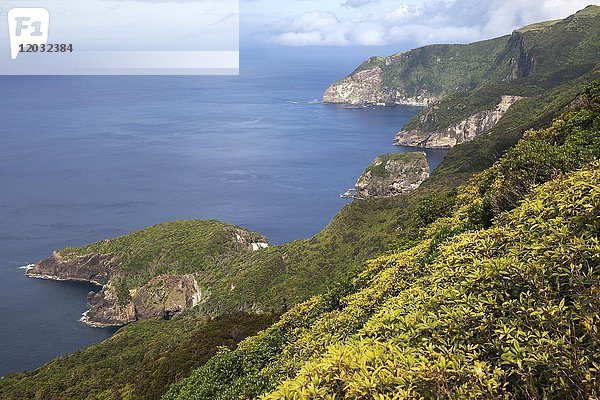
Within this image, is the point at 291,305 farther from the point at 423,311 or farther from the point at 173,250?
the point at 173,250

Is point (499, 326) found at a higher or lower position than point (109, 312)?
higher

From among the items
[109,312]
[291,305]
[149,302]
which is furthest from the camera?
[149,302]

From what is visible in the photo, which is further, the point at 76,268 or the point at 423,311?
the point at 76,268

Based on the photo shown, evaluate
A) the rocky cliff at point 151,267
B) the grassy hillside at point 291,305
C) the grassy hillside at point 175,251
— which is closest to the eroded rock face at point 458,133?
the grassy hillside at point 291,305

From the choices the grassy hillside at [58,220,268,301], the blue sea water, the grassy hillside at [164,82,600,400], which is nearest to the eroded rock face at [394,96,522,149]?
the blue sea water

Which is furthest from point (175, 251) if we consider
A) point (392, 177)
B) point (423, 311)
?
point (423, 311)

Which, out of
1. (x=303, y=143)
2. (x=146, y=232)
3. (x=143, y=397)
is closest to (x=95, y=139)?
(x=303, y=143)

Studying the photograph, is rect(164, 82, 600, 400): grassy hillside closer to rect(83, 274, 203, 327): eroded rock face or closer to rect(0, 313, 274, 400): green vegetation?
rect(0, 313, 274, 400): green vegetation

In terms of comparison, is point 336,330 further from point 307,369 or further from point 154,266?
point 154,266
